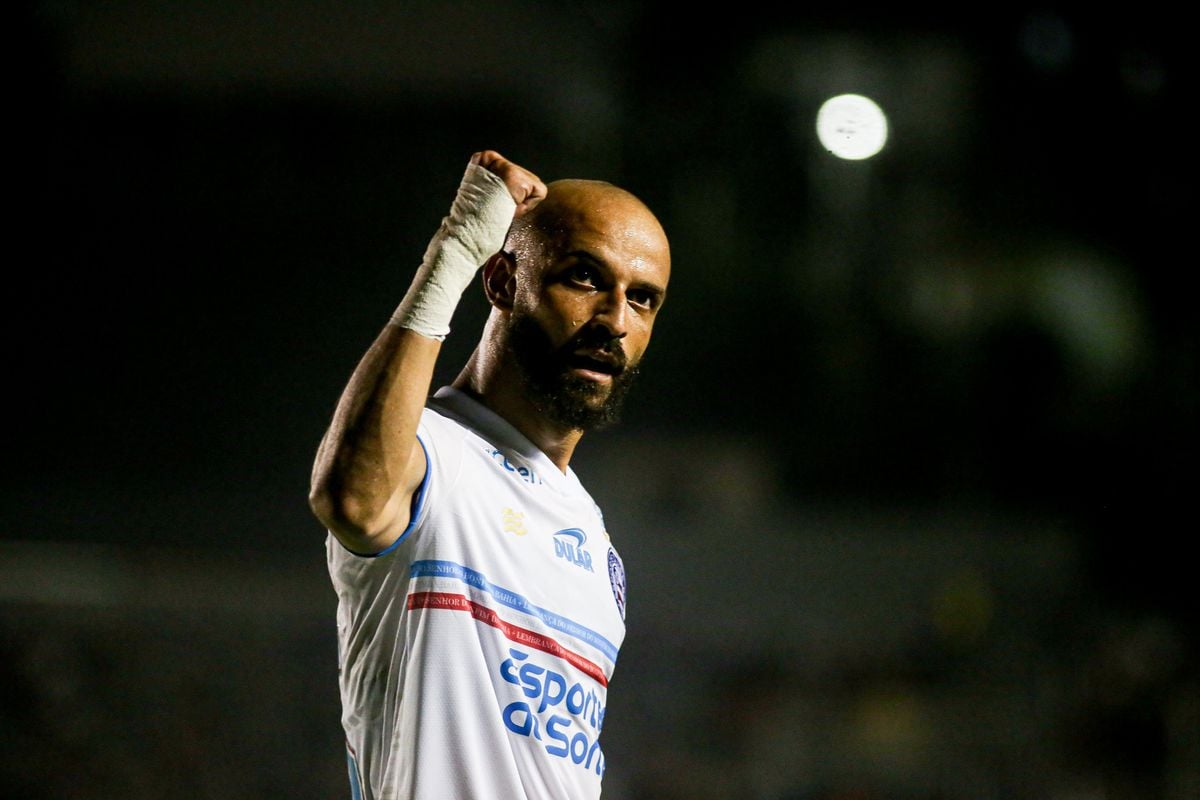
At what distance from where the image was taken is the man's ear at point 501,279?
187 cm

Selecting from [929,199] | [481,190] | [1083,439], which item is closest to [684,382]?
[929,199]

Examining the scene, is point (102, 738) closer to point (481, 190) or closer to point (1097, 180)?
point (481, 190)

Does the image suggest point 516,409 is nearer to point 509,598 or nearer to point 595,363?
point 595,363

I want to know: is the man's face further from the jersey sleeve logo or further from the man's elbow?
the man's elbow

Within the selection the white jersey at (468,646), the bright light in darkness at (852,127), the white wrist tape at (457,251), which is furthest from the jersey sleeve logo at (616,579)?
the bright light in darkness at (852,127)

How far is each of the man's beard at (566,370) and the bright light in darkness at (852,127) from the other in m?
5.33

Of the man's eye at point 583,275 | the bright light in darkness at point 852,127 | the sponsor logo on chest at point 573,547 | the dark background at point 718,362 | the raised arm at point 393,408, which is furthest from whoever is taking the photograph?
the bright light in darkness at point 852,127

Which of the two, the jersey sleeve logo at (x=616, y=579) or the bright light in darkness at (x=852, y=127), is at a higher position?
the bright light in darkness at (x=852, y=127)

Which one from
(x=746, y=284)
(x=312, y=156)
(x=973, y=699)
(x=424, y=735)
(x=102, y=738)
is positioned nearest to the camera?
(x=424, y=735)

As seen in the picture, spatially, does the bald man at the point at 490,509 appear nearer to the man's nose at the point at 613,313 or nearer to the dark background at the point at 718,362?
the man's nose at the point at 613,313

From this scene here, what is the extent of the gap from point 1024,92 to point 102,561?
6.23m

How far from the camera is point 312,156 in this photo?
7.21 metres

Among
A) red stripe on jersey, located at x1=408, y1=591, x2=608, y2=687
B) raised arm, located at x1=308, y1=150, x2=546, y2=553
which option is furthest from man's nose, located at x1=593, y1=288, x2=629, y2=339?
red stripe on jersey, located at x1=408, y1=591, x2=608, y2=687

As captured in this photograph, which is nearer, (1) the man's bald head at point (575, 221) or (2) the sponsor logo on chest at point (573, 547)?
(2) the sponsor logo on chest at point (573, 547)
